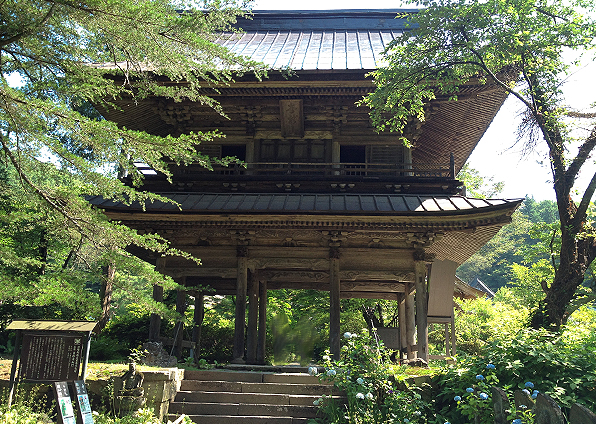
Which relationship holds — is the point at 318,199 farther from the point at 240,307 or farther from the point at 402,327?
the point at 402,327

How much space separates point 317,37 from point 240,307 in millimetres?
10269

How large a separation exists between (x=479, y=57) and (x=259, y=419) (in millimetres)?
7932

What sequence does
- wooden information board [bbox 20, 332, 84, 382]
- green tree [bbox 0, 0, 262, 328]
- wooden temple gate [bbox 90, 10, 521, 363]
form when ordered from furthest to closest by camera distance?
wooden temple gate [bbox 90, 10, 521, 363], wooden information board [bbox 20, 332, 84, 382], green tree [bbox 0, 0, 262, 328]

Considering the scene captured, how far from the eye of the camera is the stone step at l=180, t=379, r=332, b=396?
823 cm

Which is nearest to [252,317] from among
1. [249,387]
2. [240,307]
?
[240,307]

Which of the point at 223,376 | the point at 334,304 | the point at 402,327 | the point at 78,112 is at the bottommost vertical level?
the point at 223,376

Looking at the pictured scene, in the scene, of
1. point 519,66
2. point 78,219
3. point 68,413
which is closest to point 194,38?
point 78,219

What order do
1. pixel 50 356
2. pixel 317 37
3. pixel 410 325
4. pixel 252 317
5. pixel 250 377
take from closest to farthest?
pixel 50 356, pixel 250 377, pixel 410 325, pixel 252 317, pixel 317 37

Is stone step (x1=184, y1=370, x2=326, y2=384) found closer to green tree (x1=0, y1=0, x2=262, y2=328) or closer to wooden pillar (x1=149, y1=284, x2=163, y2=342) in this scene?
wooden pillar (x1=149, y1=284, x2=163, y2=342)

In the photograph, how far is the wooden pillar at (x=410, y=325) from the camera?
436 inches

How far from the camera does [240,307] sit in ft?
35.8

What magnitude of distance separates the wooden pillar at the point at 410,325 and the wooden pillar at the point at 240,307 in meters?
4.01

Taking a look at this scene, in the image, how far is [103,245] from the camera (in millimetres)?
6129

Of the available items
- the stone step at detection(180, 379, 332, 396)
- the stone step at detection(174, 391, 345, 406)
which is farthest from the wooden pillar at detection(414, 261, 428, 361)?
the stone step at detection(174, 391, 345, 406)
